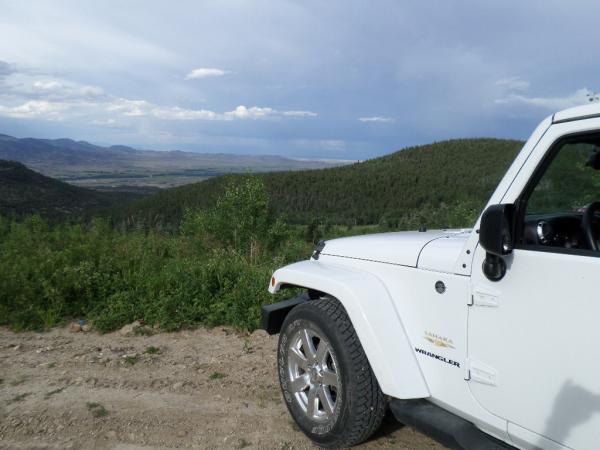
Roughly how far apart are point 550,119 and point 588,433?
1.31 metres

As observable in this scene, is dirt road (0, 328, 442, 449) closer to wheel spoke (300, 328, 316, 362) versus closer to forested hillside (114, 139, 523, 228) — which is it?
wheel spoke (300, 328, 316, 362)

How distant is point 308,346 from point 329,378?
26 cm

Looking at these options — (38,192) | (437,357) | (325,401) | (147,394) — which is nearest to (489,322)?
(437,357)

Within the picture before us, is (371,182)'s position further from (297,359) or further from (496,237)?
(496,237)

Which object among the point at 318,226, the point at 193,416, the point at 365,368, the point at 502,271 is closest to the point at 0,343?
the point at 193,416

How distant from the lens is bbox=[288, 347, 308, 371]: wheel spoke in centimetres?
332

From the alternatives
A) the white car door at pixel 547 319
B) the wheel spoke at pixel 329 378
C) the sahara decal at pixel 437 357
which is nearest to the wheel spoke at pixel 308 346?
the wheel spoke at pixel 329 378

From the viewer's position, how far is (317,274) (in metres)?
3.25

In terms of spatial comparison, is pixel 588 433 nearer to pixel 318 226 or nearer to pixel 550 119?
pixel 550 119

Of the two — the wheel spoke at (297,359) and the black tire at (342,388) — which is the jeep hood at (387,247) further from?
the wheel spoke at (297,359)

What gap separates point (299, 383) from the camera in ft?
11.0

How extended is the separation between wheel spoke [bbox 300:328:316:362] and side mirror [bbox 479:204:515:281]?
4.39 ft

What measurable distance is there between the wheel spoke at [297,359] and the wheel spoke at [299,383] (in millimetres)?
57

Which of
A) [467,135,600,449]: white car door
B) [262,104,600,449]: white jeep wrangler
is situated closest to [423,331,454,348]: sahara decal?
[262,104,600,449]: white jeep wrangler
